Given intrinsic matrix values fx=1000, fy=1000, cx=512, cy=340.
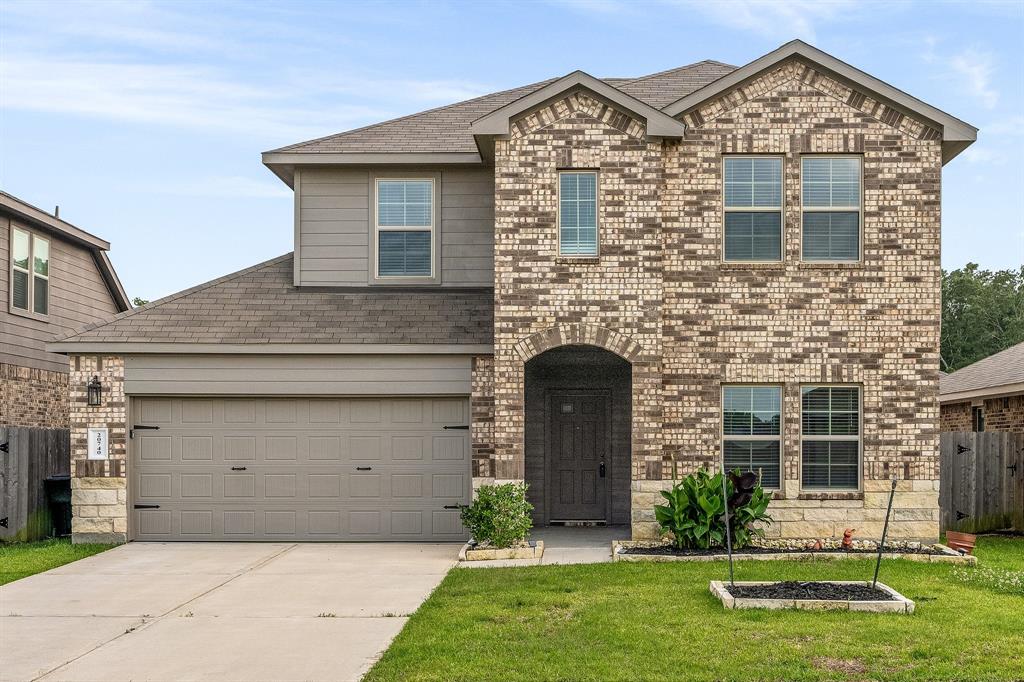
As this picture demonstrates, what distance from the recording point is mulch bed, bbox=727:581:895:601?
31.2 feet

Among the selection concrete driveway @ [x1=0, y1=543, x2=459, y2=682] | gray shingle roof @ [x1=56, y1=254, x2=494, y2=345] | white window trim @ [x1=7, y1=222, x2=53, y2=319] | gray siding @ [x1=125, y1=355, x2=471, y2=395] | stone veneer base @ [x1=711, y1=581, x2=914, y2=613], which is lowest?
concrete driveway @ [x1=0, y1=543, x2=459, y2=682]

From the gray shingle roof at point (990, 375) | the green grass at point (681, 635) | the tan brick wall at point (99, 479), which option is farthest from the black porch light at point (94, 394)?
the gray shingle roof at point (990, 375)

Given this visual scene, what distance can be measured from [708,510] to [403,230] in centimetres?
659

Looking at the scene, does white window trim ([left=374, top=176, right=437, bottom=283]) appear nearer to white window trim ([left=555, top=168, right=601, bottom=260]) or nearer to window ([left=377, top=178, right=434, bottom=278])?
window ([left=377, top=178, right=434, bottom=278])

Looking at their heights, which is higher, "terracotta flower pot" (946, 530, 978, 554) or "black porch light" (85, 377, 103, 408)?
"black porch light" (85, 377, 103, 408)

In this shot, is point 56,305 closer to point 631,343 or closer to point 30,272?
point 30,272

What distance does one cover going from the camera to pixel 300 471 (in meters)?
14.9

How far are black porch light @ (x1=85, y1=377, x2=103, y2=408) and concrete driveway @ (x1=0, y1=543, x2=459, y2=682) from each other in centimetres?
216

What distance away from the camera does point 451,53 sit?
1908 cm

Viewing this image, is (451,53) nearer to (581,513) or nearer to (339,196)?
(339,196)

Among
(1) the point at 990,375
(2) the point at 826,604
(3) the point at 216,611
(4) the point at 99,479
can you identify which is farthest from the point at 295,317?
(1) the point at 990,375

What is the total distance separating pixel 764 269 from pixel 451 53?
26.9 feet

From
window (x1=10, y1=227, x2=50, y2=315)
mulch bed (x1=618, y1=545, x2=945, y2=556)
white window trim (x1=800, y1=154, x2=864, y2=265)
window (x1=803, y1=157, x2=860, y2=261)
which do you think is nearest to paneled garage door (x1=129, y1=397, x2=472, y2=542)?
mulch bed (x1=618, y1=545, x2=945, y2=556)

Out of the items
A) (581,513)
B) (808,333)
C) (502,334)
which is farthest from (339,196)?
(808,333)
